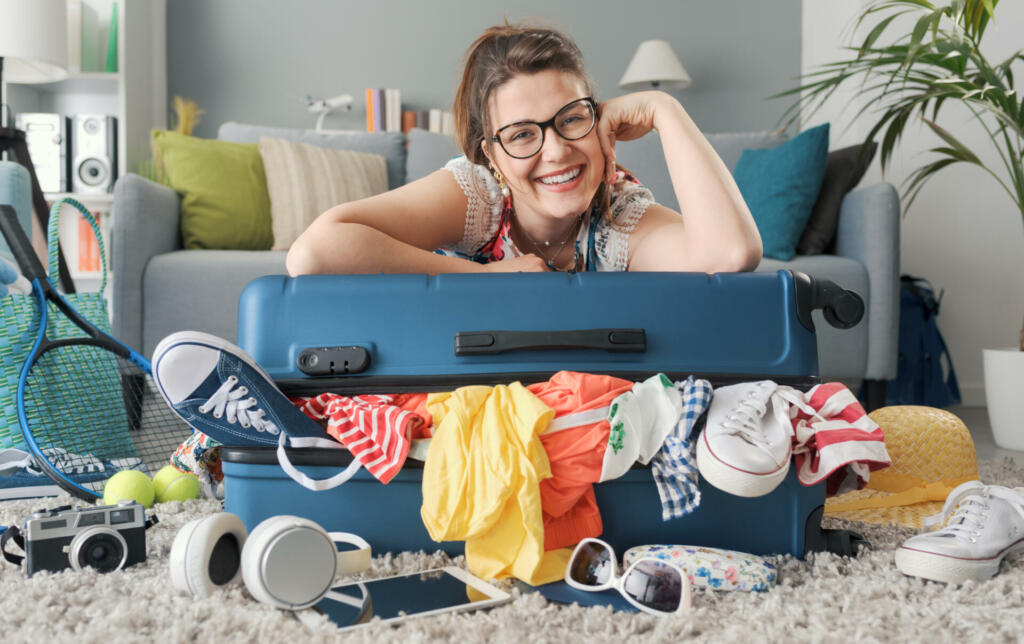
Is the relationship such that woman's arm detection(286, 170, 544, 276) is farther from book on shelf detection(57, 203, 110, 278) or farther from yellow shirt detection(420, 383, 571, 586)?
book on shelf detection(57, 203, 110, 278)

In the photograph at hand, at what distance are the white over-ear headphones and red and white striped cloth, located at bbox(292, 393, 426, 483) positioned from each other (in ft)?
0.38

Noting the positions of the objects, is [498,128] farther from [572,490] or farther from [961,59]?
[961,59]

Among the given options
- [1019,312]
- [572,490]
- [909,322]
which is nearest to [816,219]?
[909,322]

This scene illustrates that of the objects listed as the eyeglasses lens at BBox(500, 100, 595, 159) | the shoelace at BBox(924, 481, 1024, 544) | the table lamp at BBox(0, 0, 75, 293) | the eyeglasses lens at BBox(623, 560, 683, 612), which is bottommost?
the eyeglasses lens at BBox(623, 560, 683, 612)

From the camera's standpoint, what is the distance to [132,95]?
3.45m

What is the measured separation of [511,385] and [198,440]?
18.7 inches

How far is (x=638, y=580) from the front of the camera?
0.80 m

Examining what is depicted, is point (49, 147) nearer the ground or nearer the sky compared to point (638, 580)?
Answer: nearer the sky

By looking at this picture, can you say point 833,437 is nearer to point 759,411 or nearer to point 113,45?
point 759,411

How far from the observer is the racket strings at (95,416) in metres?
1.39

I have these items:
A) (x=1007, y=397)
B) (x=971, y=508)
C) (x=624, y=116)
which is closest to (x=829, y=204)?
(x=1007, y=397)

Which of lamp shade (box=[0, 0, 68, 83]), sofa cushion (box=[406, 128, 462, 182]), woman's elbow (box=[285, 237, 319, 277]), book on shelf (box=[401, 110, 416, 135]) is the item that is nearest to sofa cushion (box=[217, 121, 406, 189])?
sofa cushion (box=[406, 128, 462, 182])

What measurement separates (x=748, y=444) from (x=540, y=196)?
21.7 inches

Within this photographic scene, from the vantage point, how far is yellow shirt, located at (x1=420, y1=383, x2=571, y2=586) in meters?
0.83
